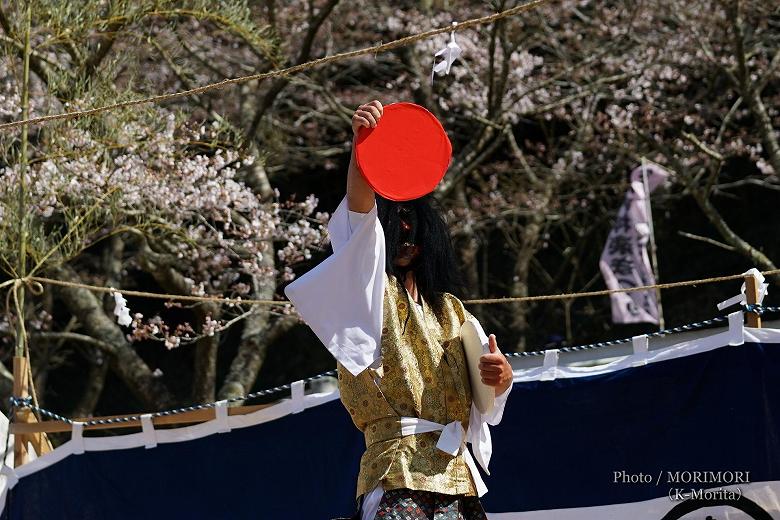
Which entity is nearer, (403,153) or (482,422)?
(403,153)

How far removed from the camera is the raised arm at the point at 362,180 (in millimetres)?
2768

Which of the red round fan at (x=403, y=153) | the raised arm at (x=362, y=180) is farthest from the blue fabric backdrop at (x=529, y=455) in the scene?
the raised arm at (x=362, y=180)

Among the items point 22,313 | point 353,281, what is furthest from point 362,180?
point 22,313

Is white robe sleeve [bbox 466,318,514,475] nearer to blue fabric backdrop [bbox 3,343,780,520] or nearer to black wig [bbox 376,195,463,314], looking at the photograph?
black wig [bbox 376,195,463,314]

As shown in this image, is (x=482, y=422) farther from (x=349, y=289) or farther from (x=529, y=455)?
(x=529, y=455)

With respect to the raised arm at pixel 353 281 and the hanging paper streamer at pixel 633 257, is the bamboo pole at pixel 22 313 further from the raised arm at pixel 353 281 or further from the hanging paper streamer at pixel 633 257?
the hanging paper streamer at pixel 633 257

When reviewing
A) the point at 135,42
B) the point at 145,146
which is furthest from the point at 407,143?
the point at 135,42

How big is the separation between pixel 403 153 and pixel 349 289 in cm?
37

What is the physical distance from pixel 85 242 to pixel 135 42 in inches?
53.7

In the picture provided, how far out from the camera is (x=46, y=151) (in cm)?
597

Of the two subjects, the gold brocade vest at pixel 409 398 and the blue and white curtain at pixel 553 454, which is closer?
the gold brocade vest at pixel 409 398

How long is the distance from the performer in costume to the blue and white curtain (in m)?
1.14

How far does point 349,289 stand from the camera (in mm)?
2787

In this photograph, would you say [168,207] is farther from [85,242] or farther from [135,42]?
[135,42]
